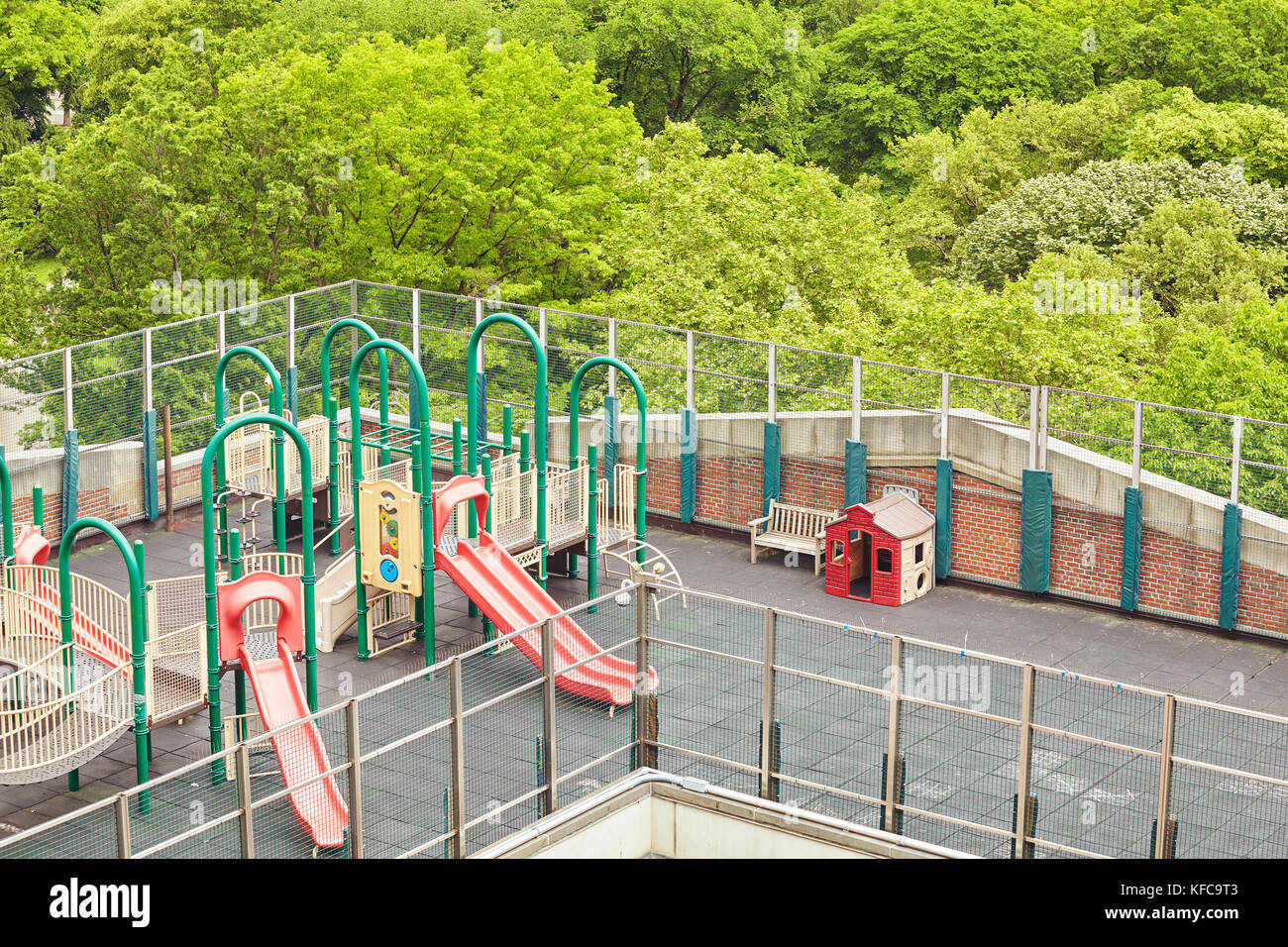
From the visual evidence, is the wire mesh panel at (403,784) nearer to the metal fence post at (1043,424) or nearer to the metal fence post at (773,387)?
the metal fence post at (773,387)

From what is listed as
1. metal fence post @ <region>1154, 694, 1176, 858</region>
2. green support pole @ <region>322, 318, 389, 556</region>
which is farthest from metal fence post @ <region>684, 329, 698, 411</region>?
metal fence post @ <region>1154, 694, 1176, 858</region>

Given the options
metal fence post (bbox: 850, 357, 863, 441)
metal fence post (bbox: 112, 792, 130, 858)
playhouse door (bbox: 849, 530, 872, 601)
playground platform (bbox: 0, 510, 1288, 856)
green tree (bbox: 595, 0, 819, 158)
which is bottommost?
playground platform (bbox: 0, 510, 1288, 856)

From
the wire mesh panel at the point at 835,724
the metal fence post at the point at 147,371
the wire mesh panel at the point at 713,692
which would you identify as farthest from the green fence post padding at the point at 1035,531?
the metal fence post at the point at 147,371

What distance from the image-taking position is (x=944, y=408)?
1040 inches

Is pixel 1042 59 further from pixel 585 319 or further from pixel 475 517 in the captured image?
pixel 475 517

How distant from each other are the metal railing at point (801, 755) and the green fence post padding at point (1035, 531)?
656 centimetres

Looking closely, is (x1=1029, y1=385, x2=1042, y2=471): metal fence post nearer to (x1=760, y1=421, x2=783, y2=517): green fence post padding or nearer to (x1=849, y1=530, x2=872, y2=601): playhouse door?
(x1=849, y1=530, x2=872, y2=601): playhouse door

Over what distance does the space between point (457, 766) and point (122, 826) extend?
13.7 feet

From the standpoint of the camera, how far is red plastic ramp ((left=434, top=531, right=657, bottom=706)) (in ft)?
67.6

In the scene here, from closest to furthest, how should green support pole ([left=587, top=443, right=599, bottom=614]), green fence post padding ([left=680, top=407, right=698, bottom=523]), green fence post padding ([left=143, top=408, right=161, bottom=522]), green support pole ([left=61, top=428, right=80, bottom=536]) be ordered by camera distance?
green support pole ([left=587, top=443, right=599, bottom=614])
green support pole ([left=61, top=428, right=80, bottom=536])
green fence post padding ([left=680, top=407, right=698, bottom=523])
green fence post padding ([left=143, top=408, right=161, bottom=522])

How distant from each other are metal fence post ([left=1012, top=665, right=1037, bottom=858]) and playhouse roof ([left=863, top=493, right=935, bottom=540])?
8692mm

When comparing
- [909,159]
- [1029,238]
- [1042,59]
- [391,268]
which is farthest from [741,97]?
[391,268]

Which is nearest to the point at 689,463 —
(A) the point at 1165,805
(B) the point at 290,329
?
(B) the point at 290,329

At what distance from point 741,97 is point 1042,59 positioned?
1467 cm
